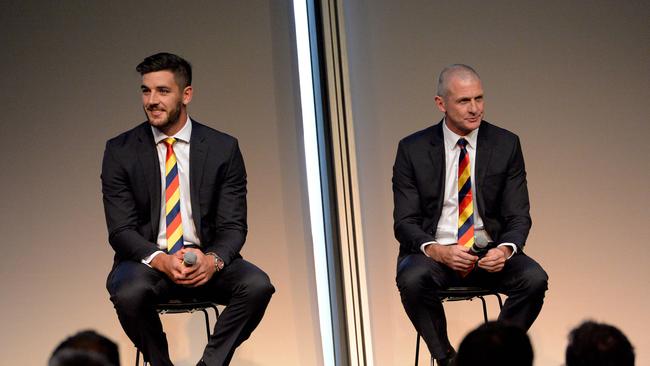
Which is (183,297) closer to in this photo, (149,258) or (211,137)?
(149,258)

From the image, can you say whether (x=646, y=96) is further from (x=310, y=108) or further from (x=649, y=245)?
(x=310, y=108)

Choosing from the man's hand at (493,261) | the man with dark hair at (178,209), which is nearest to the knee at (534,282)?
the man's hand at (493,261)

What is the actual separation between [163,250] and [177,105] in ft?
1.97

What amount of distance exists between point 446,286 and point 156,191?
123 cm

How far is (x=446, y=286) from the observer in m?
4.03

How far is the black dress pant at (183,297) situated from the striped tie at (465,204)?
2.81ft

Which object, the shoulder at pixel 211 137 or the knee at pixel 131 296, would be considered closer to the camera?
the knee at pixel 131 296

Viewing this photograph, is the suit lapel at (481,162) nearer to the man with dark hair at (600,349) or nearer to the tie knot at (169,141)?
the tie knot at (169,141)

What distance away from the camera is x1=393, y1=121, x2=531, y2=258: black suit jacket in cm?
414

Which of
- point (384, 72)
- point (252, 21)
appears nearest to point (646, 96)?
point (384, 72)

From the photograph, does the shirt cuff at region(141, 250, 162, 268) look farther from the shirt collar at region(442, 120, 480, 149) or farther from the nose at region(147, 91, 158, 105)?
the shirt collar at region(442, 120, 480, 149)

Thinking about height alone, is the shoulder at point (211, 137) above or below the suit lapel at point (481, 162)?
above

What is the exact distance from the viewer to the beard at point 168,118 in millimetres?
4102

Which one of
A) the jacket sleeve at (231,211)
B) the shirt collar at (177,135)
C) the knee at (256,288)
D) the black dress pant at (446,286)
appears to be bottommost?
the black dress pant at (446,286)
